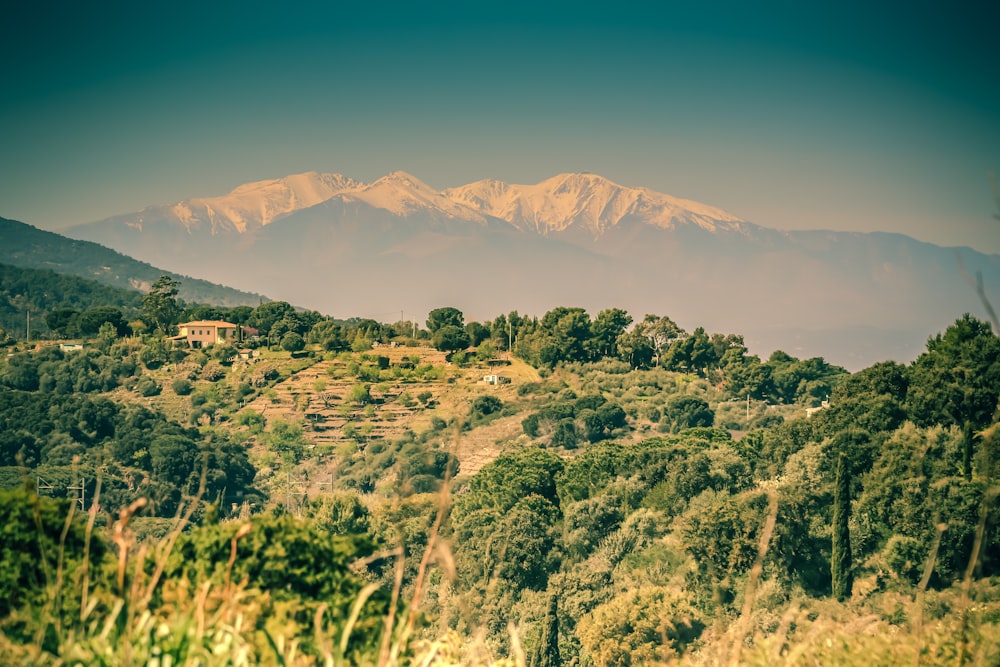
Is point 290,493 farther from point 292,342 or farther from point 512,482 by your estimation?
point 292,342

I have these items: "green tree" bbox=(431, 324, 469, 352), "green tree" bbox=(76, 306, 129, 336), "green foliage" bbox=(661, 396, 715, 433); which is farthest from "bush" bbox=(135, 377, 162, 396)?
"green foliage" bbox=(661, 396, 715, 433)

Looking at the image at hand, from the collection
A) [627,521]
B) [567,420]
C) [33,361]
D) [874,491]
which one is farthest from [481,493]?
[33,361]

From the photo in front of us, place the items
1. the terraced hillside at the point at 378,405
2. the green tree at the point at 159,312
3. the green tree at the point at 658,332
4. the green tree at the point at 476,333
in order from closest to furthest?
1. the terraced hillside at the point at 378,405
2. the green tree at the point at 658,332
3. the green tree at the point at 476,333
4. the green tree at the point at 159,312

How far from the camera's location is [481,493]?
41344mm

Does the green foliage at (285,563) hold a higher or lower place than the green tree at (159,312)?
lower

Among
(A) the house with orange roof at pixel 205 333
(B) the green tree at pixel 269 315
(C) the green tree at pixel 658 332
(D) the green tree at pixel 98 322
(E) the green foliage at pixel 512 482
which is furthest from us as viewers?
(D) the green tree at pixel 98 322

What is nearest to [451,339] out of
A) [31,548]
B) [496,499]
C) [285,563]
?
[496,499]

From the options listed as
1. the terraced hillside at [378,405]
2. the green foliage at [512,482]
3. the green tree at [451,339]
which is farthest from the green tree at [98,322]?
the green foliage at [512,482]

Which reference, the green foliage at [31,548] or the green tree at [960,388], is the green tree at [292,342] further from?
the green foliage at [31,548]

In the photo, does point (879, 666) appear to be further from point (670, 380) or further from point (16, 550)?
point (670, 380)

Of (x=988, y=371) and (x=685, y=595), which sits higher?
(x=988, y=371)

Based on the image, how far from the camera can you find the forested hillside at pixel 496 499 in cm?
762

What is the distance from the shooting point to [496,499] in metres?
39.8

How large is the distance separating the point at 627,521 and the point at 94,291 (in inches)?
6197
